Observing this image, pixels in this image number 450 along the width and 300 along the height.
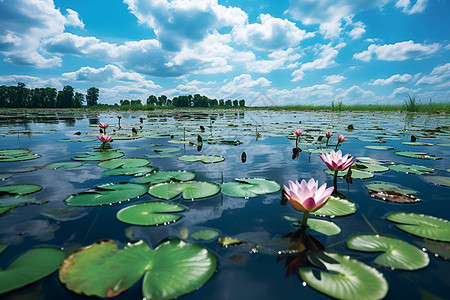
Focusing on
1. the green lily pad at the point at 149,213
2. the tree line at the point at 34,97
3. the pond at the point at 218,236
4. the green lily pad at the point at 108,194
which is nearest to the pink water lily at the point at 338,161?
the pond at the point at 218,236

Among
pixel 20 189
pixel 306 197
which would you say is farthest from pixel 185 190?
pixel 20 189

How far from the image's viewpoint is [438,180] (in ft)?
8.66

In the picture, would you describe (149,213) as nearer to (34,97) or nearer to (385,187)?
(385,187)

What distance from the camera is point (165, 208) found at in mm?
1913

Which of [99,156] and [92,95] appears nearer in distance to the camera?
[99,156]

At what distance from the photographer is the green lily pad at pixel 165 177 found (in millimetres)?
2638

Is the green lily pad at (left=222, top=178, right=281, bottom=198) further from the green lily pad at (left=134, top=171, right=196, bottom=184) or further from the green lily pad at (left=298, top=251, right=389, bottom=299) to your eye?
the green lily pad at (left=298, top=251, right=389, bottom=299)

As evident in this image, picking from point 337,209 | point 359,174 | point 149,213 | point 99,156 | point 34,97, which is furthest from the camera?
point 34,97

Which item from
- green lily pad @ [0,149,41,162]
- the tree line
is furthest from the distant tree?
green lily pad @ [0,149,41,162]

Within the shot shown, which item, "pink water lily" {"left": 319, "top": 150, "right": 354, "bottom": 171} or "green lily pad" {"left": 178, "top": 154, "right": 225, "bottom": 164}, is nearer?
"pink water lily" {"left": 319, "top": 150, "right": 354, "bottom": 171}

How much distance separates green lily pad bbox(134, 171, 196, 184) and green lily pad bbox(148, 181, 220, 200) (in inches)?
6.9

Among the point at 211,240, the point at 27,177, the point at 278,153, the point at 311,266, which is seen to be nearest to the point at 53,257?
the point at 211,240

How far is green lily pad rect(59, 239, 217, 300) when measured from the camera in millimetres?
1071

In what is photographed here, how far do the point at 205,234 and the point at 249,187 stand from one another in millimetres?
980
